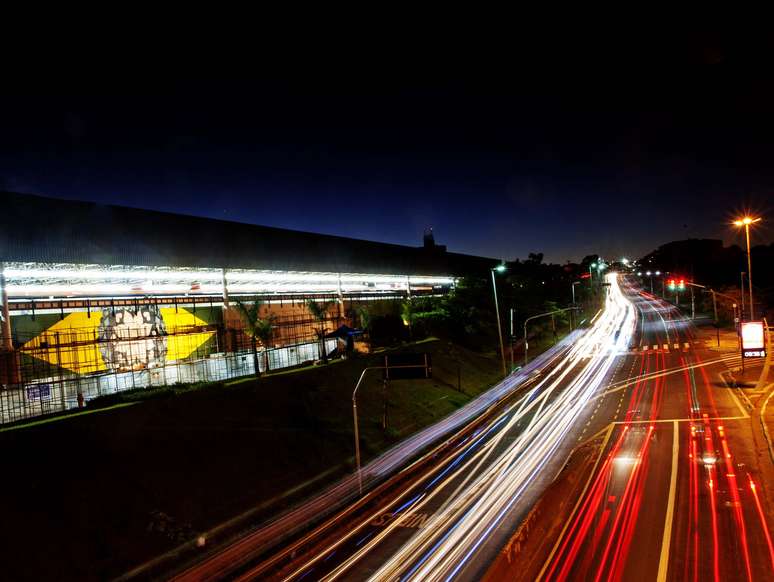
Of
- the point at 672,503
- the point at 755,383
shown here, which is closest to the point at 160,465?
the point at 672,503

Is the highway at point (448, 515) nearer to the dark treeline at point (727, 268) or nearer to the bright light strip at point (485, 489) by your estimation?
the bright light strip at point (485, 489)

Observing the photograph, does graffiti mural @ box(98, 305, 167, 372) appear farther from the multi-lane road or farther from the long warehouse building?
the multi-lane road

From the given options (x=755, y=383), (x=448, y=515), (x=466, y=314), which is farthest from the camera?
(x=466, y=314)

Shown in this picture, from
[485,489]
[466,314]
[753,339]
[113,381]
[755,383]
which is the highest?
[113,381]

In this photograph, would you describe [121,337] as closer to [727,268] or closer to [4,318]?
[4,318]

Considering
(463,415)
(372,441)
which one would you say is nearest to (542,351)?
(463,415)

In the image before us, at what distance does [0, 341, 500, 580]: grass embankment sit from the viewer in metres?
15.9

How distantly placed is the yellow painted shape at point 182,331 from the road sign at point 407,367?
15.7 m

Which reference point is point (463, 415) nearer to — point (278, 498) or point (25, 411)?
point (278, 498)

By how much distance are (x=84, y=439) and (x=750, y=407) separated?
35.3 m

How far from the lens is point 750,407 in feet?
104

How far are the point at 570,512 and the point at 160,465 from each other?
49.8 feet

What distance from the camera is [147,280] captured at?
38.6m

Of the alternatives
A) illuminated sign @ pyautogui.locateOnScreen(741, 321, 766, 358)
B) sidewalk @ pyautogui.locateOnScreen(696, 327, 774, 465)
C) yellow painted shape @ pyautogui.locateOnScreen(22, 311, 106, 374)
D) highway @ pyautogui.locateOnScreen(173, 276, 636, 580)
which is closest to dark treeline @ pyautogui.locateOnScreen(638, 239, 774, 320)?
sidewalk @ pyautogui.locateOnScreen(696, 327, 774, 465)
